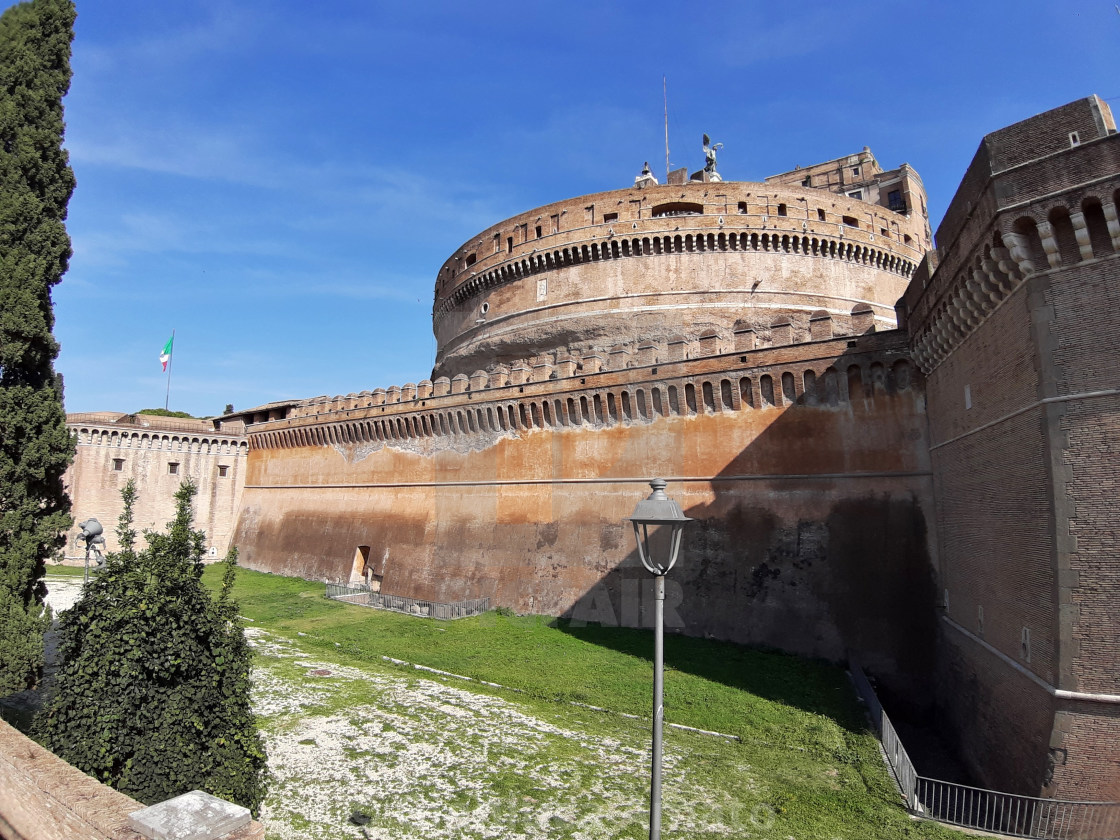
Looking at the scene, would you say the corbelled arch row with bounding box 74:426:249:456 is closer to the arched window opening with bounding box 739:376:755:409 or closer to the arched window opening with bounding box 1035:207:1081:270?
the arched window opening with bounding box 739:376:755:409

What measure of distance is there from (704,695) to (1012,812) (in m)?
4.96

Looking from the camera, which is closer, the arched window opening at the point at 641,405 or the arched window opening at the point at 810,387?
the arched window opening at the point at 810,387

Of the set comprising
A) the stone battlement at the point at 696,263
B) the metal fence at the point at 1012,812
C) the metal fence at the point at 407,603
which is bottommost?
the metal fence at the point at 1012,812

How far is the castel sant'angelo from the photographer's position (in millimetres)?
7918

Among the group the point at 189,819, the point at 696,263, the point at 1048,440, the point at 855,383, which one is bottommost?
the point at 189,819

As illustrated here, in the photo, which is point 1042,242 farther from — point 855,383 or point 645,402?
point 645,402

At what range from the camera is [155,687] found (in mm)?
6543

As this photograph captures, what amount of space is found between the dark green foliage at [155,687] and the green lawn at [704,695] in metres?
3.50

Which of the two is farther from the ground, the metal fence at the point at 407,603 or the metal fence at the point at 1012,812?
the metal fence at the point at 407,603

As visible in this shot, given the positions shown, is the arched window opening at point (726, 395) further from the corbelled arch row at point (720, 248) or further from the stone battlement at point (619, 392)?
the corbelled arch row at point (720, 248)

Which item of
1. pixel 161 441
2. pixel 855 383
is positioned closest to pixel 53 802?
pixel 855 383

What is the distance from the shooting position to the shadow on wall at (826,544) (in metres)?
13.7

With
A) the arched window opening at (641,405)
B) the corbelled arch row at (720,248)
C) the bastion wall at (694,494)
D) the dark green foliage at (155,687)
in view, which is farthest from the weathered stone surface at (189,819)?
the corbelled arch row at (720,248)

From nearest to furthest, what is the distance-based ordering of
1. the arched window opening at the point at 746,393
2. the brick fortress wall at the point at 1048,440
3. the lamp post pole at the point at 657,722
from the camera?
the lamp post pole at the point at 657,722, the brick fortress wall at the point at 1048,440, the arched window opening at the point at 746,393
